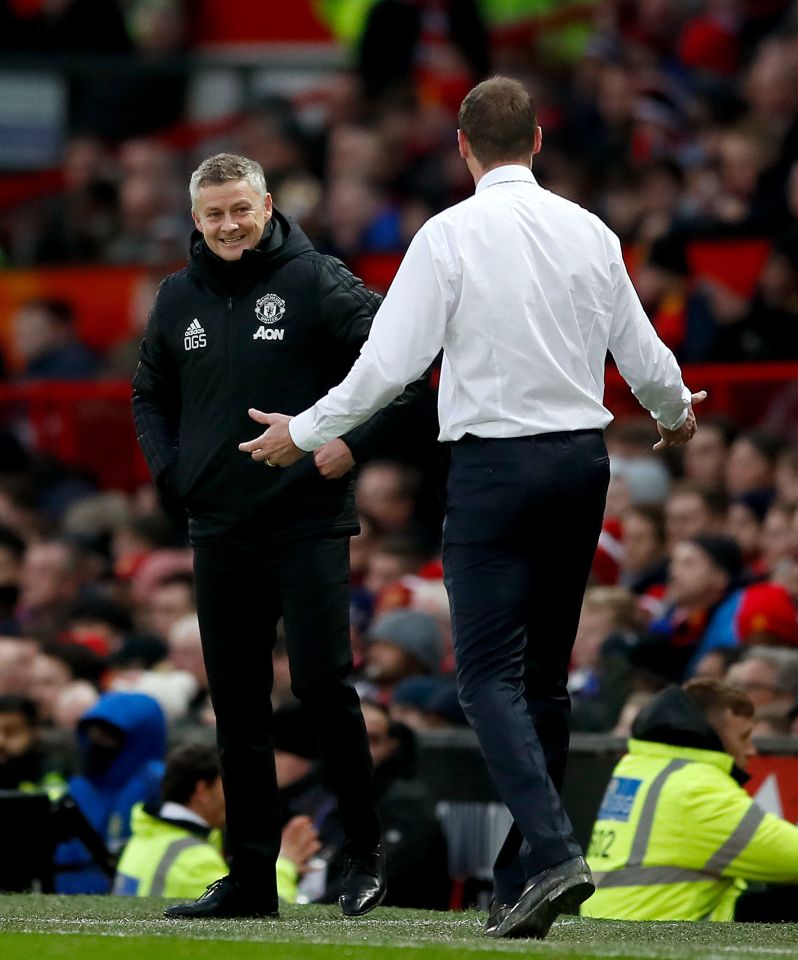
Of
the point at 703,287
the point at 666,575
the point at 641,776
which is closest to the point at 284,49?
the point at 703,287

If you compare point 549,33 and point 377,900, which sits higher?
point 549,33

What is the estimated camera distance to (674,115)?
16.1 metres

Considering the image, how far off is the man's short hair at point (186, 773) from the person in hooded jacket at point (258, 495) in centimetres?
186

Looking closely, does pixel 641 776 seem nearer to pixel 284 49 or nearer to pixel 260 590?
pixel 260 590

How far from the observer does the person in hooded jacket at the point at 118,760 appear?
981cm

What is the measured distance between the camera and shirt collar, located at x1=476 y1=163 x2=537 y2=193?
6.41 meters

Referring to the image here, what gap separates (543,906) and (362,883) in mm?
924

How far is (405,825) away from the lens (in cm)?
918

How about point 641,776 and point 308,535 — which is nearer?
point 308,535

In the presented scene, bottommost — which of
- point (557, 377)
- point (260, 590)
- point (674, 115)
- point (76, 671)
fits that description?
point (76, 671)

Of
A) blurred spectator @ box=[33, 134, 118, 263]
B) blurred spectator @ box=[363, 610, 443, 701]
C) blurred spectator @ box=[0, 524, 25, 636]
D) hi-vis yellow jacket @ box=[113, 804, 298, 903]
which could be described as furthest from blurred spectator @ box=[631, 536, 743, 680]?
blurred spectator @ box=[33, 134, 118, 263]

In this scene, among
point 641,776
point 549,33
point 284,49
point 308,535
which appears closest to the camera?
point 308,535

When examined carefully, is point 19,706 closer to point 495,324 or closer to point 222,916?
point 222,916

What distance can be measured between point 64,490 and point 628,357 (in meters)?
9.30
